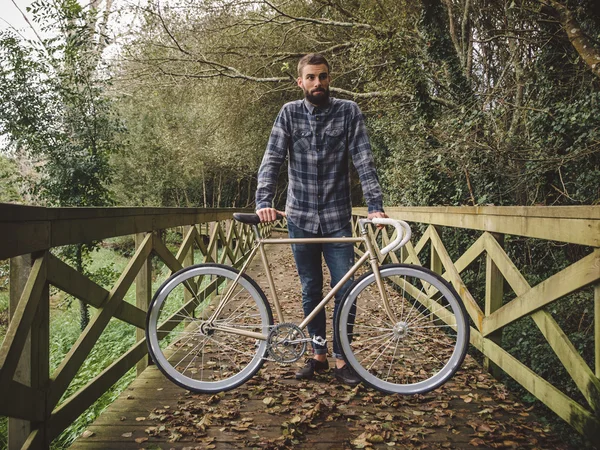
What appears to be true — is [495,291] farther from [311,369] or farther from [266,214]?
[266,214]

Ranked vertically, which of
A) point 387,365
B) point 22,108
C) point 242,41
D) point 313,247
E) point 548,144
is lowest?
point 387,365

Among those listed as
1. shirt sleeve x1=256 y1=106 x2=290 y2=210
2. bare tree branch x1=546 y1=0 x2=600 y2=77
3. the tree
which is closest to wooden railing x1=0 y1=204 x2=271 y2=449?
shirt sleeve x1=256 y1=106 x2=290 y2=210

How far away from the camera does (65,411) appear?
197 centimetres

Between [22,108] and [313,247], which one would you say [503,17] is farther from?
[22,108]

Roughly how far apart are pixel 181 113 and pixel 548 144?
1438 cm

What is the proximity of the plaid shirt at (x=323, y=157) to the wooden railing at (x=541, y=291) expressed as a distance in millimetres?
823

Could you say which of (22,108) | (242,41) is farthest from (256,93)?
(22,108)

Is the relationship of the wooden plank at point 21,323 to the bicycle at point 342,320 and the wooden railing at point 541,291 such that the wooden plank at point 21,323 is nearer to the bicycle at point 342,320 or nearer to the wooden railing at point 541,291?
the bicycle at point 342,320

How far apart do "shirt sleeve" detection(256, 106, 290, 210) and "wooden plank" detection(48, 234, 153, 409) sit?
31.5 inches

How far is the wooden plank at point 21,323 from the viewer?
1.56 meters

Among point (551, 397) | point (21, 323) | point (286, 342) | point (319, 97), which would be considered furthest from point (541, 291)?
point (21, 323)

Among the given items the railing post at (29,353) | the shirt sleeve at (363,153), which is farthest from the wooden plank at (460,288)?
the railing post at (29,353)

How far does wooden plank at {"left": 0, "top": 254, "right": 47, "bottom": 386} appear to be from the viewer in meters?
1.56

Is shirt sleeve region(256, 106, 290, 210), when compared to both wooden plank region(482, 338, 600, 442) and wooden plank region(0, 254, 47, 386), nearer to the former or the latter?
wooden plank region(0, 254, 47, 386)
